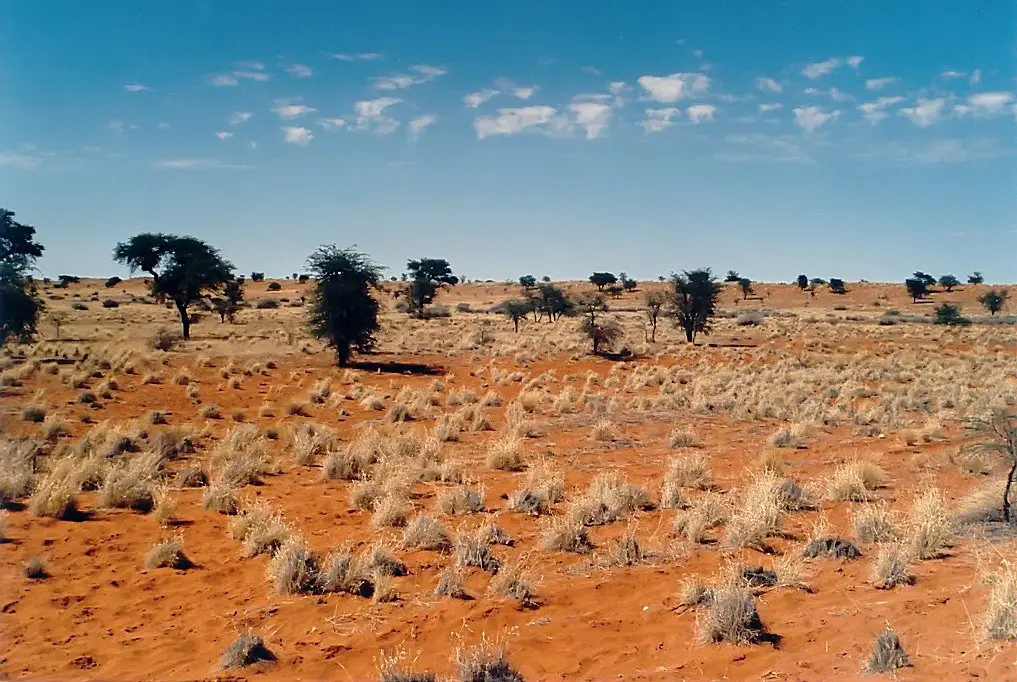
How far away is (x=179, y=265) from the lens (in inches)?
1764

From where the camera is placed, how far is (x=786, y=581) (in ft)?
23.7

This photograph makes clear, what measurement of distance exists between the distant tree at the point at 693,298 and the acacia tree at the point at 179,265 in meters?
32.0

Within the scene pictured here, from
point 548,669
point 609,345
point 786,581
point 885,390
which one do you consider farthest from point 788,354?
point 548,669

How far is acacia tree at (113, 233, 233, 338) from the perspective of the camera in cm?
4394

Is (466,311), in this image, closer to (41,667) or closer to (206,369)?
(206,369)

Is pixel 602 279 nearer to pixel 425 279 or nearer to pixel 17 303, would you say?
pixel 425 279

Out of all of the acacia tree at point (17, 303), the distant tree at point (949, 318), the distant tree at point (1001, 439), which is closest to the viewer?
the distant tree at point (1001, 439)

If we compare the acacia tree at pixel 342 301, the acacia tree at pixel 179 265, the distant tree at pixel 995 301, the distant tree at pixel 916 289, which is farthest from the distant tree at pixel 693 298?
the distant tree at pixel 916 289

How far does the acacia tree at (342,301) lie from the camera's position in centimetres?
3303

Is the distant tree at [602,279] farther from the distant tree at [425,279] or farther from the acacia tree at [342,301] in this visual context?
the acacia tree at [342,301]

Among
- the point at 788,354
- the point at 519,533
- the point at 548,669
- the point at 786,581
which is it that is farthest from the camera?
the point at 788,354

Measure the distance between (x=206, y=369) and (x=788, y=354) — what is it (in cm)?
3064

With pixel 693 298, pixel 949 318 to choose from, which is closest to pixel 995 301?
pixel 949 318

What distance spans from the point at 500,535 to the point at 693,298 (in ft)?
130
